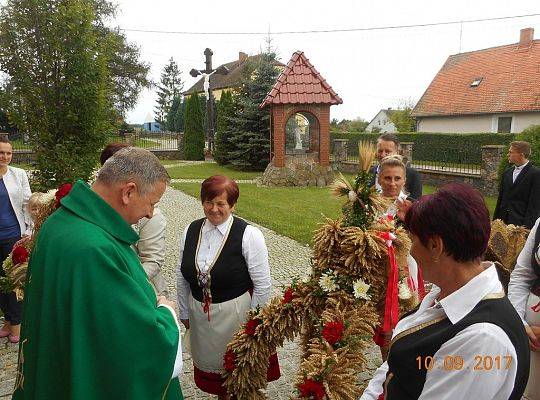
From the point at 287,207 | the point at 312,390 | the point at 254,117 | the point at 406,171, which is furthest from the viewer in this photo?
the point at 254,117

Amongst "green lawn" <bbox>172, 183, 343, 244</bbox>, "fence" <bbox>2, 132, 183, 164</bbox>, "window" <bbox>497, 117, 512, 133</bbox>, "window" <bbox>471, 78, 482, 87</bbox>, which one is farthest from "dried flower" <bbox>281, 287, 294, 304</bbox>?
"window" <bbox>471, 78, 482, 87</bbox>

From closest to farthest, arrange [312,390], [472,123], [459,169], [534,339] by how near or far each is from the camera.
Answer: [312,390]
[534,339]
[459,169]
[472,123]

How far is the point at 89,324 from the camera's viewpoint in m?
1.63

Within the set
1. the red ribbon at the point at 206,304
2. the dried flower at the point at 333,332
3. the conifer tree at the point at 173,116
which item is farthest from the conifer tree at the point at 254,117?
the conifer tree at the point at 173,116

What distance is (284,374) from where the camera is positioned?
398 cm

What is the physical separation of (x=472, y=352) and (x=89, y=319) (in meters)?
1.35

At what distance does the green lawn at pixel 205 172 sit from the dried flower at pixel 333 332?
1686cm

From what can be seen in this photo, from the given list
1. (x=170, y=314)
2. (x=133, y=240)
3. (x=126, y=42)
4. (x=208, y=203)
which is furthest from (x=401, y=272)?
(x=126, y=42)

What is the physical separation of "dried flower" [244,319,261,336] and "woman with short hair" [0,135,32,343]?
3.02 meters

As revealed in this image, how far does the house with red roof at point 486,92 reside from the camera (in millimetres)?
25169

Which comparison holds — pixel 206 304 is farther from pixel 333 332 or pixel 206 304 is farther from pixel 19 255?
pixel 19 255

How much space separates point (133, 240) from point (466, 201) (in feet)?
4.42

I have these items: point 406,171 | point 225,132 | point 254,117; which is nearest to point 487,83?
point 254,117

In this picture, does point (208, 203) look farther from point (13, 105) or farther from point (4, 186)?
point (13, 105)
